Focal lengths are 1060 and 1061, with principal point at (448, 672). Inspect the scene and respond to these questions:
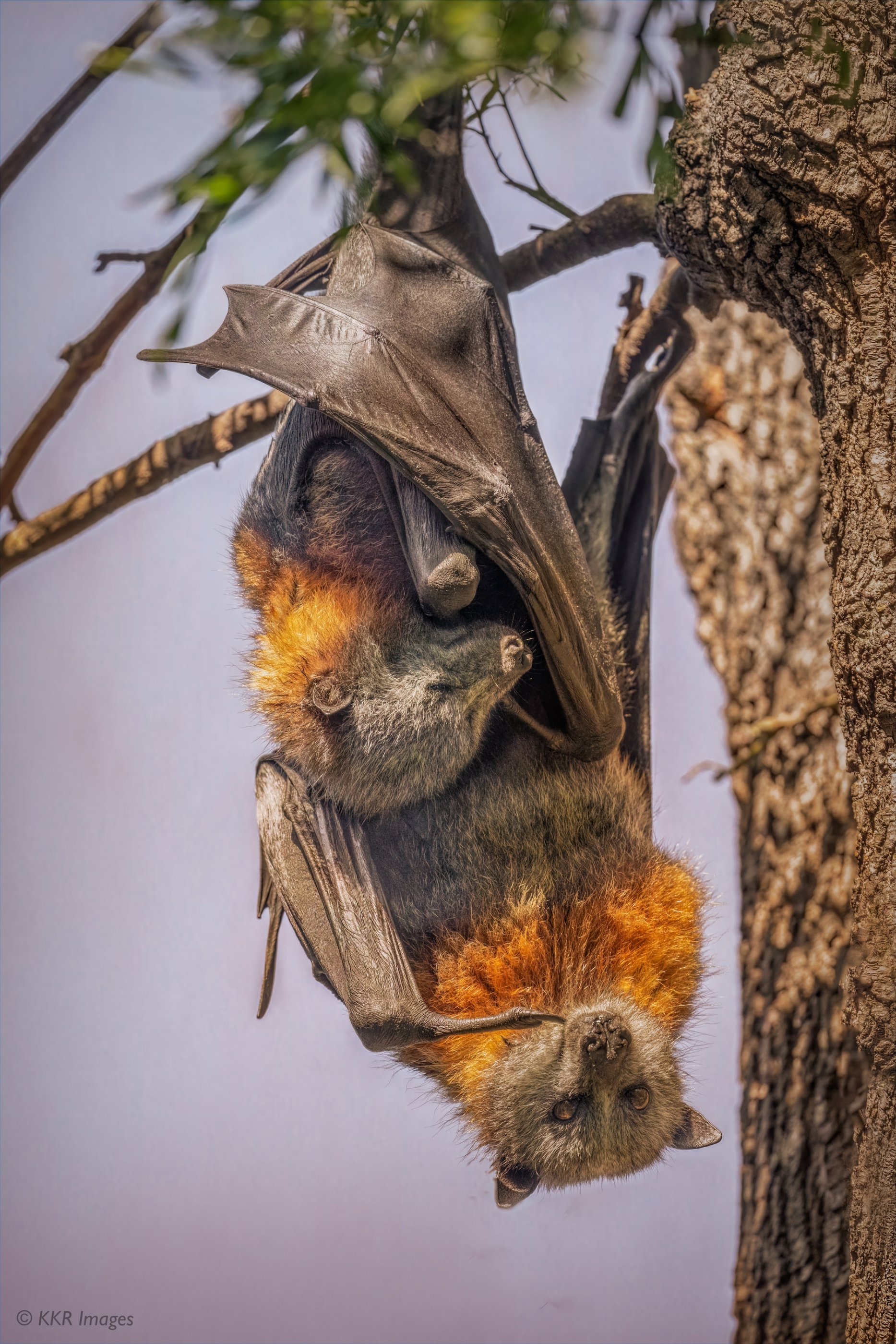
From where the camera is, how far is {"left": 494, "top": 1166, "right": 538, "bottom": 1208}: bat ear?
1.29m

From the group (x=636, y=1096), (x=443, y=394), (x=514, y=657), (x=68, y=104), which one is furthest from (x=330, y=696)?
(x=68, y=104)

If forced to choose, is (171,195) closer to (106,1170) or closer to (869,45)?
(869,45)

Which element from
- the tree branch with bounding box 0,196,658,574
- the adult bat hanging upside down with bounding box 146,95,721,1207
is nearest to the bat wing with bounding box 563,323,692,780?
the tree branch with bounding box 0,196,658,574

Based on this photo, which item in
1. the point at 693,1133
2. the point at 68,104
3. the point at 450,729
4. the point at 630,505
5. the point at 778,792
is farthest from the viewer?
the point at 778,792

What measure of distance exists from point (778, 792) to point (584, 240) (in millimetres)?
1284

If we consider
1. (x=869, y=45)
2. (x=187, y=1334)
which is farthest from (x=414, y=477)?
(x=187, y=1334)

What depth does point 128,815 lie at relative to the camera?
5.57 ft

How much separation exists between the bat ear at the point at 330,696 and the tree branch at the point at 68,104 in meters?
0.77

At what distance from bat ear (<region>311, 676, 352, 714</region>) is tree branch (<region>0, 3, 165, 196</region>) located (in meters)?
0.77

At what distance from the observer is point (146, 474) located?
5.78ft

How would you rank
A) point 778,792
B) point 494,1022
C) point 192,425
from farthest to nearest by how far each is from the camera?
point 778,792, point 192,425, point 494,1022

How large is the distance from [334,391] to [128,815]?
835mm

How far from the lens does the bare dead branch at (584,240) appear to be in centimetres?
149

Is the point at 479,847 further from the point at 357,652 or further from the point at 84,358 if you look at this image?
the point at 84,358
